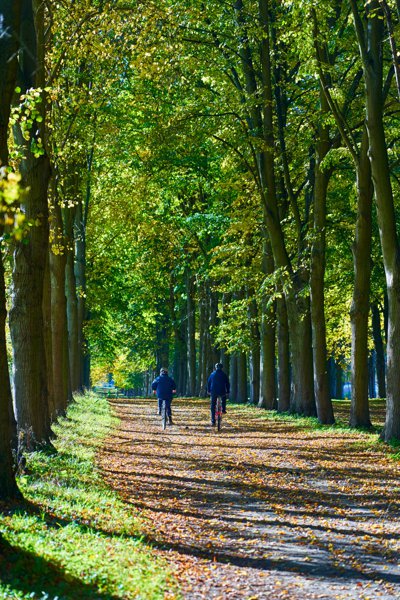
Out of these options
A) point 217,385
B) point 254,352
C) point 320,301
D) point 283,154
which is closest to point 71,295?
point 217,385

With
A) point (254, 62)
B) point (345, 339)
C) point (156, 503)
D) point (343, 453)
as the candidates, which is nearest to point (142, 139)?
point (254, 62)

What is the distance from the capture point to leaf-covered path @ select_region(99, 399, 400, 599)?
7188 millimetres

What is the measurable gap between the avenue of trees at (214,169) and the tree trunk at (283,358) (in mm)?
81

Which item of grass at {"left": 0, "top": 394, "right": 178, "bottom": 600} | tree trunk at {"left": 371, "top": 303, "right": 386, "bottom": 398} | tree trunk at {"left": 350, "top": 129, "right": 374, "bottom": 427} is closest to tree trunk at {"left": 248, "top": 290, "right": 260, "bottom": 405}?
tree trunk at {"left": 371, "top": 303, "right": 386, "bottom": 398}

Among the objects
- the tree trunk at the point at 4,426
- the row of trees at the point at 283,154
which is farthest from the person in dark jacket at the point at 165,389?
the tree trunk at the point at 4,426

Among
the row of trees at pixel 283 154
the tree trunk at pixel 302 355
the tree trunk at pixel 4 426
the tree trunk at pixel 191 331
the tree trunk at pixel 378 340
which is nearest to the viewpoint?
the tree trunk at pixel 4 426

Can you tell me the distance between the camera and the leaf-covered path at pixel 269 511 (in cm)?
719

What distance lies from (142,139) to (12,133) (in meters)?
9.69

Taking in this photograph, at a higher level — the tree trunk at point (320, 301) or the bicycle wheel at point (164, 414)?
the tree trunk at point (320, 301)

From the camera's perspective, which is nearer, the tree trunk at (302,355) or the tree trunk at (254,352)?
the tree trunk at (302,355)

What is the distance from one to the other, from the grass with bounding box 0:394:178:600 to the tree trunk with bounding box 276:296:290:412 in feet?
57.5

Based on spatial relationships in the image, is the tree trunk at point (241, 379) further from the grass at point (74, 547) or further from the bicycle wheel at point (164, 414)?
the grass at point (74, 547)

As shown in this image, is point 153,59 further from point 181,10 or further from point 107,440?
point 107,440

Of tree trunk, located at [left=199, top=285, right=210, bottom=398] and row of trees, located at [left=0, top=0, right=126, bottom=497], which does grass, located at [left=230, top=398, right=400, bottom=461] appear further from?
tree trunk, located at [left=199, top=285, right=210, bottom=398]
